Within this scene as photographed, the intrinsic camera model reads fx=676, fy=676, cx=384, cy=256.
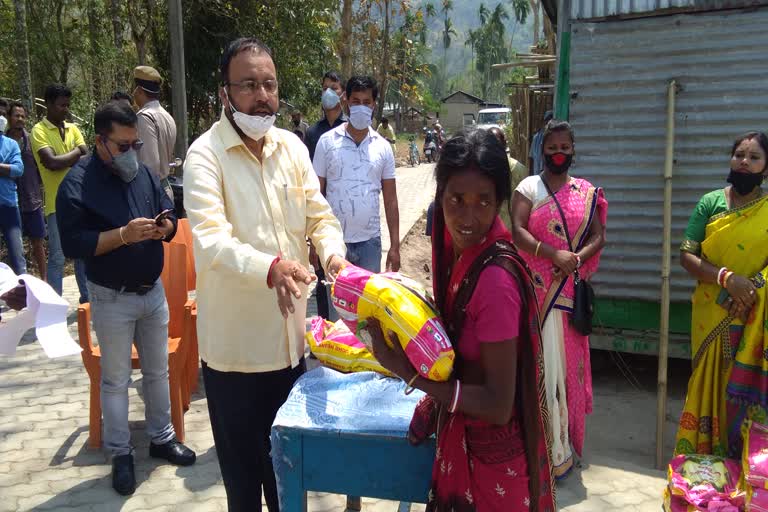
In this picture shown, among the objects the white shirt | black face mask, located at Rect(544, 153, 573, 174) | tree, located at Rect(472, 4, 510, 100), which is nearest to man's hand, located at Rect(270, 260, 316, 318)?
black face mask, located at Rect(544, 153, 573, 174)

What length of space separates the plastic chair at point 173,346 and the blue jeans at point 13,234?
2.72 metres

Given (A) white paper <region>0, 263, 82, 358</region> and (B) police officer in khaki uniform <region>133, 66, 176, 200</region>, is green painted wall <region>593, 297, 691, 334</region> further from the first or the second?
(A) white paper <region>0, 263, 82, 358</region>

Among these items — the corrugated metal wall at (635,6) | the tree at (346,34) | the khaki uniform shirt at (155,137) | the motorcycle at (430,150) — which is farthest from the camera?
the motorcycle at (430,150)

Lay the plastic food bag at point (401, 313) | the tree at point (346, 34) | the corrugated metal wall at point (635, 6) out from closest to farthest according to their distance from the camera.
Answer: the plastic food bag at point (401, 313) < the corrugated metal wall at point (635, 6) < the tree at point (346, 34)

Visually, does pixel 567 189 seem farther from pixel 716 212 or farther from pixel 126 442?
pixel 126 442

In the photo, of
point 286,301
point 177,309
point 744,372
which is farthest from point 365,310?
point 177,309

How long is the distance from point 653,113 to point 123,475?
13.1 feet

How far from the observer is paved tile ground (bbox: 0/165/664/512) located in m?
3.42

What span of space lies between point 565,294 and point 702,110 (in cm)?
182

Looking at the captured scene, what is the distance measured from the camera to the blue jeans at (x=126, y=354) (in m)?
3.44

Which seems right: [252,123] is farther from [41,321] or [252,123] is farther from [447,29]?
[447,29]

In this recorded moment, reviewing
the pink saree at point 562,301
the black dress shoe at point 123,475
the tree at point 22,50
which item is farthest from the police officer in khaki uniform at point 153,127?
the tree at point 22,50

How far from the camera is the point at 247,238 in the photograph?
2.26 metres

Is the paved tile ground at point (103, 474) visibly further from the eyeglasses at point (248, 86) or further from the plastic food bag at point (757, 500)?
the eyeglasses at point (248, 86)
